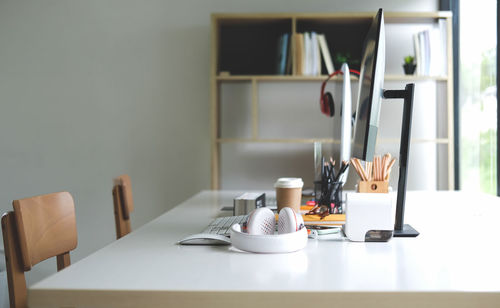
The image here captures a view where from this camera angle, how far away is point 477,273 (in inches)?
33.6

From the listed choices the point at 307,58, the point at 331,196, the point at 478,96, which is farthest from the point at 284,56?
the point at 331,196

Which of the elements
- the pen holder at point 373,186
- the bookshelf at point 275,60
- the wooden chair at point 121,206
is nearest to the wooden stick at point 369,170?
the pen holder at point 373,186

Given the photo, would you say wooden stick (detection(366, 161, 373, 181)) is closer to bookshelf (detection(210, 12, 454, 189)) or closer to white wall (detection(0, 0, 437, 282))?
bookshelf (detection(210, 12, 454, 189))

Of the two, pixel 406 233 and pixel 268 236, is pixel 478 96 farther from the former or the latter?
pixel 268 236

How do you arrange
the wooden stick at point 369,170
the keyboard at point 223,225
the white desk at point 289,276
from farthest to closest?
the wooden stick at point 369,170
the keyboard at point 223,225
the white desk at point 289,276

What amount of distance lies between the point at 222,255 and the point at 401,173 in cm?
53

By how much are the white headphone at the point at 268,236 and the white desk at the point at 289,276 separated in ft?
0.07

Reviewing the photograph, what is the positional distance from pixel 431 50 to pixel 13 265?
2722 millimetres

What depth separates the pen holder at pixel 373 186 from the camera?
4.42ft

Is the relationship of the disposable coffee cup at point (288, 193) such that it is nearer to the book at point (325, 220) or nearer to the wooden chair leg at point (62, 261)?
the book at point (325, 220)

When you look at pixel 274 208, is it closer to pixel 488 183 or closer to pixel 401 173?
pixel 401 173

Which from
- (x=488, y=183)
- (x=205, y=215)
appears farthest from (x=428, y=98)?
(x=205, y=215)

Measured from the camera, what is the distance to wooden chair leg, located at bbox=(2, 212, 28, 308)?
3.74 feet

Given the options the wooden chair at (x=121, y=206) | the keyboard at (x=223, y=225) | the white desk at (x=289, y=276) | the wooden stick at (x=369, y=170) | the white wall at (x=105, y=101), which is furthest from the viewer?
the white wall at (x=105, y=101)
